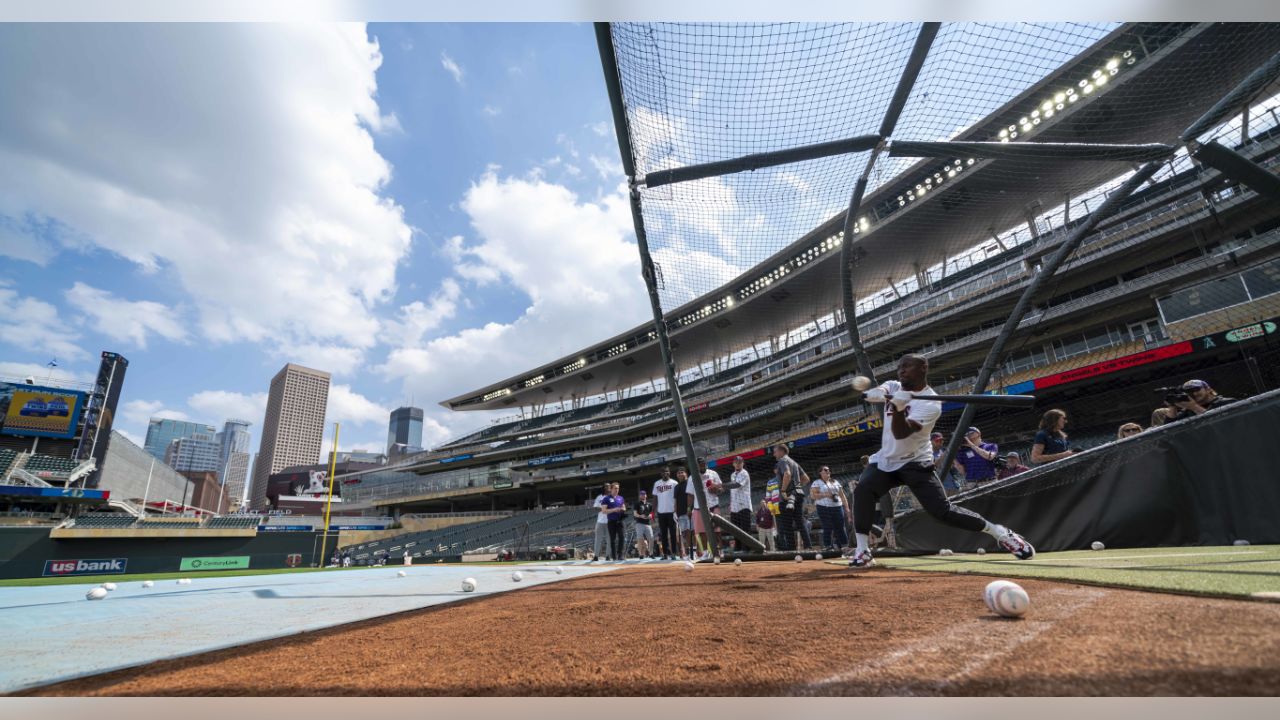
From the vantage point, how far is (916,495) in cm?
413

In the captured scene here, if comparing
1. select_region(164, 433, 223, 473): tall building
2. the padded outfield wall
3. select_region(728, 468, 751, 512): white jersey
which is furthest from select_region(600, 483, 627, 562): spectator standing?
select_region(164, 433, 223, 473): tall building

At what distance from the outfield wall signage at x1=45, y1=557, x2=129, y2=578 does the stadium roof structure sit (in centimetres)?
2158

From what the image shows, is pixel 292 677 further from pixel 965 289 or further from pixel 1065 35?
pixel 965 289

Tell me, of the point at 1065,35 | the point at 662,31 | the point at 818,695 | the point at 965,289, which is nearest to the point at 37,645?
the point at 818,695

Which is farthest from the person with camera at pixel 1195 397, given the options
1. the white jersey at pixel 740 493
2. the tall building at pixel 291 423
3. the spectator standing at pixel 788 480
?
the tall building at pixel 291 423

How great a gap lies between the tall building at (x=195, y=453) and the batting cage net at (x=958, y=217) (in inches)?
6990

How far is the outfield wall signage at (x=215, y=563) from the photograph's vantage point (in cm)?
1989

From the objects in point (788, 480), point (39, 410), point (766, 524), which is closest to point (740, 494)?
point (788, 480)

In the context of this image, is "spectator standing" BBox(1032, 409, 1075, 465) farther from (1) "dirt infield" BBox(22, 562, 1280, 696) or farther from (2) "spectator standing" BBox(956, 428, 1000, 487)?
(1) "dirt infield" BBox(22, 562, 1280, 696)

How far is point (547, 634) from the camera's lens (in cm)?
225

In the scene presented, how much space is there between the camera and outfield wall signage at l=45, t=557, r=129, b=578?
17672 millimetres

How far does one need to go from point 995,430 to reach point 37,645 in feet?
67.5

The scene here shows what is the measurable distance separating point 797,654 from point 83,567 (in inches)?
1084

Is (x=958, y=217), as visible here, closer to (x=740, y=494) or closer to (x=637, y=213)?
(x=740, y=494)
